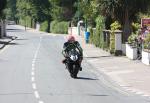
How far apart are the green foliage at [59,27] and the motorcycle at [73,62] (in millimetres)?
69053

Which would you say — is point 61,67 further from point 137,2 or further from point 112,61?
point 137,2

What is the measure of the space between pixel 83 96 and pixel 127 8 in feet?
83.1

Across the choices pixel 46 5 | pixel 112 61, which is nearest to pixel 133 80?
pixel 112 61

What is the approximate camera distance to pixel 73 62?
84.5 feet

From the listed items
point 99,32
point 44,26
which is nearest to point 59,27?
point 44,26

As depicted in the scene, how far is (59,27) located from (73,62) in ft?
243

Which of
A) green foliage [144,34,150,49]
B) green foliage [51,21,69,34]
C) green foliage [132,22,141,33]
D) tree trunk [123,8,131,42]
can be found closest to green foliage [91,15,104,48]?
tree trunk [123,8,131,42]

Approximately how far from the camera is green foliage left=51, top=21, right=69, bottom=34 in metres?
96.0

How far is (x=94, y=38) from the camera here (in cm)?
5222

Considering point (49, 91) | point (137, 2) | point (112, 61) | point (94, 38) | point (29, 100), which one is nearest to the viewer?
point (29, 100)

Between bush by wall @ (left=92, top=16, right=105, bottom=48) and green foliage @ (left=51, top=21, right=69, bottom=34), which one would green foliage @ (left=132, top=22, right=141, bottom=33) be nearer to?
bush by wall @ (left=92, top=16, right=105, bottom=48)

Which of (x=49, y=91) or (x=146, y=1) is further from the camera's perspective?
(x=146, y=1)

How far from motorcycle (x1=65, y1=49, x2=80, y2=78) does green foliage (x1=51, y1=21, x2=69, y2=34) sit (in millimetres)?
69053

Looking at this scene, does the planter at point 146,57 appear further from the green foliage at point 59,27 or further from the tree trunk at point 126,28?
the green foliage at point 59,27
